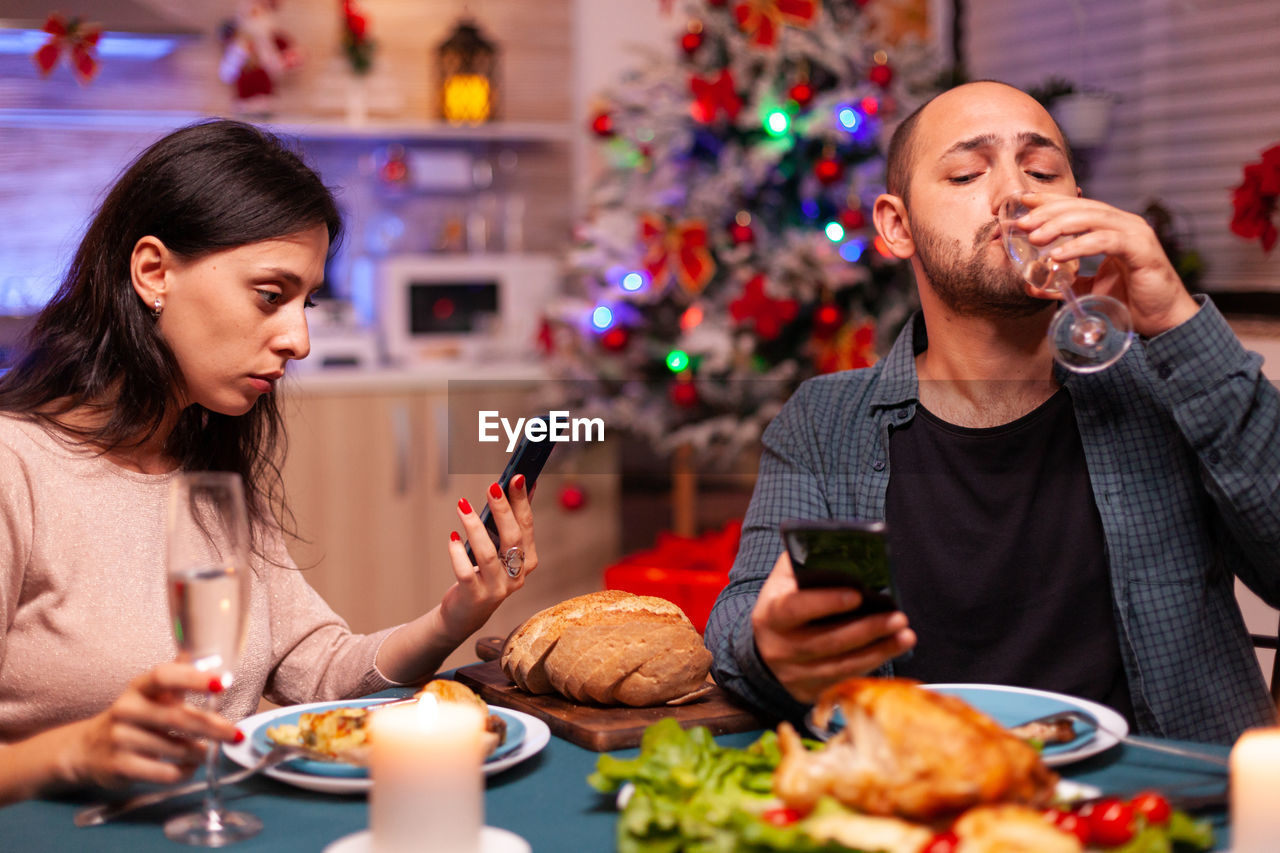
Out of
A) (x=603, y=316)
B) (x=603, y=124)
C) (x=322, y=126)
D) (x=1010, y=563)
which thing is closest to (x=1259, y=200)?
(x=1010, y=563)

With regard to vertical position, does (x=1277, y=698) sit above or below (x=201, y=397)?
below

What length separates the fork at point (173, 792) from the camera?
0.95m

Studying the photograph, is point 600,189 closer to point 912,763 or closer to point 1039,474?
point 1039,474

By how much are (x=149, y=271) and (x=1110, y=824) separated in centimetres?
119

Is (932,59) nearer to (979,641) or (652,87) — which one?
(652,87)

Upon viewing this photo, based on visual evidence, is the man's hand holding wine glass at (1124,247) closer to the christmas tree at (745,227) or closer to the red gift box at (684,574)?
the red gift box at (684,574)

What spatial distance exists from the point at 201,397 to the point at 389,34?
3649 millimetres

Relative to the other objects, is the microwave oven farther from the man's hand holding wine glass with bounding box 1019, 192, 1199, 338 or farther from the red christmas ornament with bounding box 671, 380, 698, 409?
the man's hand holding wine glass with bounding box 1019, 192, 1199, 338

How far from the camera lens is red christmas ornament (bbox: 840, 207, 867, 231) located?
356 centimetres

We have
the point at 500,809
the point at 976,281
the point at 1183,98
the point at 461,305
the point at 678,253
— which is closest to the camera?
the point at 500,809

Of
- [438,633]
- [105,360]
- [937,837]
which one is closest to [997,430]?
[438,633]

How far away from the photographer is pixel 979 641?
1.53m

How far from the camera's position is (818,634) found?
3.40 feet

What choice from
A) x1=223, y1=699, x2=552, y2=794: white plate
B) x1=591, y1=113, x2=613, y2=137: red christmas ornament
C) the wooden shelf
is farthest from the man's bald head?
the wooden shelf
